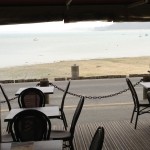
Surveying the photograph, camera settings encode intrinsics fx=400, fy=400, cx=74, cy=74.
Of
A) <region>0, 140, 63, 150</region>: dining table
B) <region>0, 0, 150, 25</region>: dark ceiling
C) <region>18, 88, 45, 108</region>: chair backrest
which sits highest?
<region>0, 0, 150, 25</region>: dark ceiling

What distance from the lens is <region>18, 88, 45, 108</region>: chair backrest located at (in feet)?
20.5

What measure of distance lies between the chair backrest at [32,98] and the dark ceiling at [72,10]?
1.11 m

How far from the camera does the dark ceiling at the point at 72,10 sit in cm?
595

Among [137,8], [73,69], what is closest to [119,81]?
[73,69]

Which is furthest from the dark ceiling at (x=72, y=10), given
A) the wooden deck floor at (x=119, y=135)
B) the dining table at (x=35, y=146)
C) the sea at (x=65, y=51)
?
the sea at (x=65, y=51)

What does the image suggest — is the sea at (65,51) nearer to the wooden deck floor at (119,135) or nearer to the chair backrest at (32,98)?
the wooden deck floor at (119,135)

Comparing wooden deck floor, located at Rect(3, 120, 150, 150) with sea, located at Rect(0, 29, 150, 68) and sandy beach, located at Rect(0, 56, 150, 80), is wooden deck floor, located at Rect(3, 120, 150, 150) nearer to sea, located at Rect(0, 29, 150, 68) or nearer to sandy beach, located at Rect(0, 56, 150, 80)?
sandy beach, located at Rect(0, 56, 150, 80)

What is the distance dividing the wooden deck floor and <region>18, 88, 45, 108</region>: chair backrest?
0.69m

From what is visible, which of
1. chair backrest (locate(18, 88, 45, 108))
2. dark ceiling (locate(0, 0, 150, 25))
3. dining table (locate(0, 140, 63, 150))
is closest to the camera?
dining table (locate(0, 140, 63, 150))

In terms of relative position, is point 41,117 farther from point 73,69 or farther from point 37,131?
point 73,69

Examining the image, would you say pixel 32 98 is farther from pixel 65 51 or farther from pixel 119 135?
pixel 65 51

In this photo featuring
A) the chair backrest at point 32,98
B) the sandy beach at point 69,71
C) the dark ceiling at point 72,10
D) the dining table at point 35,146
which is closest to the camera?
the dining table at point 35,146

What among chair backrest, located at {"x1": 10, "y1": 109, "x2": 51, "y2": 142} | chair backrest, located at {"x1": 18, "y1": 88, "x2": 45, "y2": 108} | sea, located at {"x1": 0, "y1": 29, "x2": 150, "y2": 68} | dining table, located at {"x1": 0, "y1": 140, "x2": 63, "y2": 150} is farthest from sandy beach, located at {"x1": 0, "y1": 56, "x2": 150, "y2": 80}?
dining table, located at {"x1": 0, "y1": 140, "x2": 63, "y2": 150}

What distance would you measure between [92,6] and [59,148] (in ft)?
10.9
